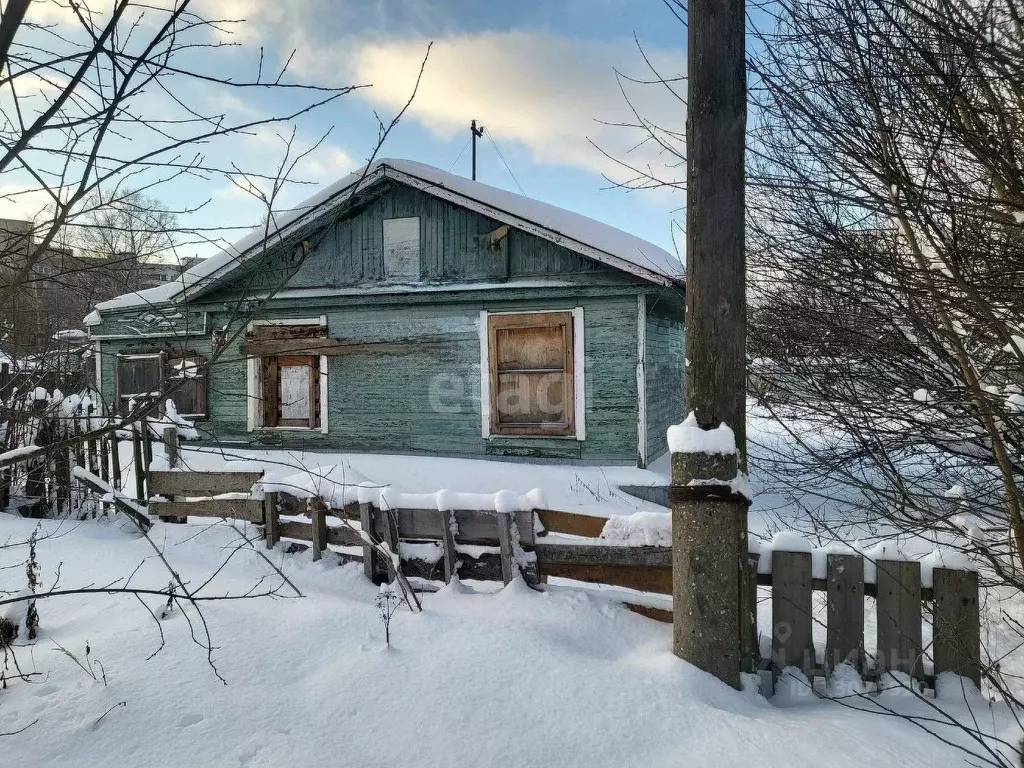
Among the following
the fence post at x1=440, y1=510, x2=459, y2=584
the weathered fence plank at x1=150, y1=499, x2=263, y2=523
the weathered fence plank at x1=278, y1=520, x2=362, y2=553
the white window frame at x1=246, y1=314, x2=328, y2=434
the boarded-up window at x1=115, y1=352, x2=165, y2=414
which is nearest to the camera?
the fence post at x1=440, y1=510, x2=459, y2=584

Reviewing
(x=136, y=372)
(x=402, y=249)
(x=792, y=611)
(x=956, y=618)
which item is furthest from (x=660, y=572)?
(x=136, y=372)

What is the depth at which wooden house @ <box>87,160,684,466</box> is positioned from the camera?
30.2 ft

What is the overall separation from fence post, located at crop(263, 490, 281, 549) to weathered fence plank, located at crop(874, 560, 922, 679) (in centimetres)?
460

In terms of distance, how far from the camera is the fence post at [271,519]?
5.38 meters

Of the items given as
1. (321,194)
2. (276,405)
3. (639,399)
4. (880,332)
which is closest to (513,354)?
(639,399)

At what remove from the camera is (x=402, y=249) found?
33.7 feet

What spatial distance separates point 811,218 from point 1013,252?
1.65 metres

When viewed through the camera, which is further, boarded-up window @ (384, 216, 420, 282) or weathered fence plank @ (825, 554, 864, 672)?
boarded-up window @ (384, 216, 420, 282)

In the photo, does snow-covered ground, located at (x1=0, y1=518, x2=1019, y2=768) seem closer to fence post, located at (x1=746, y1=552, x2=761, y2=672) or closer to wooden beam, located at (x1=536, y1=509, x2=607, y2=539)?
fence post, located at (x1=746, y1=552, x2=761, y2=672)

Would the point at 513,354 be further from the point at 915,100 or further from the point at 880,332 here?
the point at 915,100

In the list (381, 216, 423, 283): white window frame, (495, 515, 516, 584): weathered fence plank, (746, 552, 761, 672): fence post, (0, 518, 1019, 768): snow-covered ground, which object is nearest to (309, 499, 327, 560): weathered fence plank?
(0, 518, 1019, 768): snow-covered ground

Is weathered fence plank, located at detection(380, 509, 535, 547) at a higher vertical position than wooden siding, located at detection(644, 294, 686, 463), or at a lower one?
lower

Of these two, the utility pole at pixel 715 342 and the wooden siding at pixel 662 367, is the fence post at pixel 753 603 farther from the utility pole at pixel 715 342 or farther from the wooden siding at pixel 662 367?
the wooden siding at pixel 662 367

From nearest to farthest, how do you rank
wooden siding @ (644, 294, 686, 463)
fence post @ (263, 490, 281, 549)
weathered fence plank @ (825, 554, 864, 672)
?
weathered fence plank @ (825, 554, 864, 672)
fence post @ (263, 490, 281, 549)
wooden siding @ (644, 294, 686, 463)
